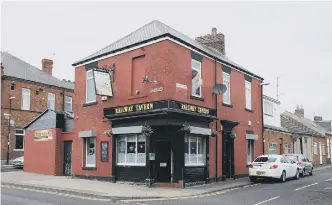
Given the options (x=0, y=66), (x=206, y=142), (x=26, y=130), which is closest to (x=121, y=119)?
(x=206, y=142)

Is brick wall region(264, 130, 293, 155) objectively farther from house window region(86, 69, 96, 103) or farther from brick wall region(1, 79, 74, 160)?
brick wall region(1, 79, 74, 160)

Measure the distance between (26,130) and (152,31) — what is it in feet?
41.3

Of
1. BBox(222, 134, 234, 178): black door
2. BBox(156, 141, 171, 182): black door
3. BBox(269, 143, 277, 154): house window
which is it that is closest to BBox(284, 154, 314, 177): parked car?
BBox(269, 143, 277, 154): house window

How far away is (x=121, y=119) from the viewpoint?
18484mm

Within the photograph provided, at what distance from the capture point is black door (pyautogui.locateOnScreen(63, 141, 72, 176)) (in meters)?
22.8

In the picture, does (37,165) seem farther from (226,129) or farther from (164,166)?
(226,129)

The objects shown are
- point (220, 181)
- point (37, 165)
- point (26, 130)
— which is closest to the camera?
point (220, 181)

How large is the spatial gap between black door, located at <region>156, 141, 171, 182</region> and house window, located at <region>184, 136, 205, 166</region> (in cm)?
99

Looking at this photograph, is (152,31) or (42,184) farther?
(152,31)

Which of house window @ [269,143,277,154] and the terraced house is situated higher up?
the terraced house

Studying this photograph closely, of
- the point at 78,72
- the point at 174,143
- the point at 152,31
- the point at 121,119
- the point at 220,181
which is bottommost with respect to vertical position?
the point at 220,181

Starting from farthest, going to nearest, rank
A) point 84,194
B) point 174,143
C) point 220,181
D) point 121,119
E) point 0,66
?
point 0,66, point 220,181, point 121,119, point 174,143, point 84,194

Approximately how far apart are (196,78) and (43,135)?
11.4 meters

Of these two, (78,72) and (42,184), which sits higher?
(78,72)
